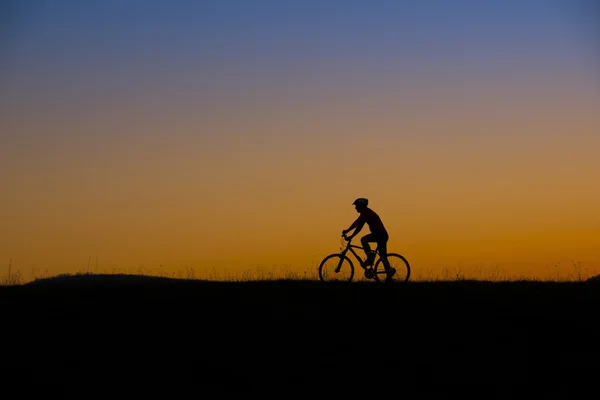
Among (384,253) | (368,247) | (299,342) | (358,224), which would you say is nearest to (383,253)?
(384,253)

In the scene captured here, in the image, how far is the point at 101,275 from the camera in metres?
31.1

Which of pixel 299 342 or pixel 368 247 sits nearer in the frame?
pixel 299 342

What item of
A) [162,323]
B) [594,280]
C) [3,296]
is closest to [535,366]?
[162,323]

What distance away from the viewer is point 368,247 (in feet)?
86.4

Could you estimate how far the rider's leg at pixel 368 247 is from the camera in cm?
2617

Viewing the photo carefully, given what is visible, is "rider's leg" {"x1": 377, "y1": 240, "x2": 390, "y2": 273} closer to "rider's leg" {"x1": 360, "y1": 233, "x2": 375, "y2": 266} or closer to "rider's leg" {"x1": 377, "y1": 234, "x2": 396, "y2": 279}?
"rider's leg" {"x1": 377, "y1": 234, "x2": 396, "y2": 279}

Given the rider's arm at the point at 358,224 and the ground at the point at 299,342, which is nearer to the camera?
the ground at the point at 299,342

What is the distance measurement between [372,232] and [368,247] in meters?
0.56

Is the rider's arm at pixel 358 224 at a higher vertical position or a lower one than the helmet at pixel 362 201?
lower

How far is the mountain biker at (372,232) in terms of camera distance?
84.9 ft

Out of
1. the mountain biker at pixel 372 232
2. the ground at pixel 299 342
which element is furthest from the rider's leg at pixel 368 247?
the ground at pixel 299 342

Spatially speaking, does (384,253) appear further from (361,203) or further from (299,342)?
(299,342)

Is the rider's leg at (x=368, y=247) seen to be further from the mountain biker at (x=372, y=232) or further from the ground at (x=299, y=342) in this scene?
the ground at (x=299, y=342)

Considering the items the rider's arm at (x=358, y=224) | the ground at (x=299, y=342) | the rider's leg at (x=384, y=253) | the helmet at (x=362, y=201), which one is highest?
the helmet at (x=362, y=201)
